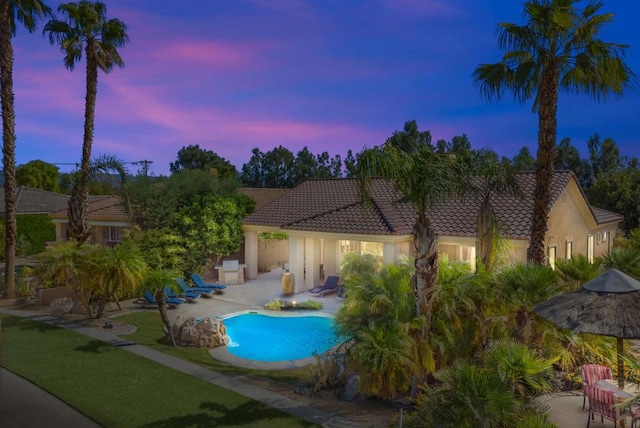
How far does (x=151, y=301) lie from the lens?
20531 millimetres

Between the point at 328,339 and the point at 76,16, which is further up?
the point at 76,16

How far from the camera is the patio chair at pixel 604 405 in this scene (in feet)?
26.4

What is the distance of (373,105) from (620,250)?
3312cm

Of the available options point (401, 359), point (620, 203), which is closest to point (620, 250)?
point (401, 359)

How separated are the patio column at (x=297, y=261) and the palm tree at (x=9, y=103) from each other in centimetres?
1277

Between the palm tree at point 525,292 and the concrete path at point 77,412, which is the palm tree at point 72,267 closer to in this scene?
the concrete path at point 77,412

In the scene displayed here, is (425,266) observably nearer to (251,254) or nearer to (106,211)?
(251,254)

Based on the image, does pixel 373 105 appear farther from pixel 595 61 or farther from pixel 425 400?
pixel 425 400

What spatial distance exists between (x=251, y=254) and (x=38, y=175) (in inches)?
2206

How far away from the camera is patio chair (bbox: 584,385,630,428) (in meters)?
8.04

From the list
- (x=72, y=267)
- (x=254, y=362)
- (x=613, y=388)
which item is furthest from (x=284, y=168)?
→ (x=613, y=388)

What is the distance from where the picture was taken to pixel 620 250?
594 inches

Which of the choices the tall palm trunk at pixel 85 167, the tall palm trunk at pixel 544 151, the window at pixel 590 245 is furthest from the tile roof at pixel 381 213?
the tall palm trunk at pixel 85 167

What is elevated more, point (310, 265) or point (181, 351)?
point (310, 265)
